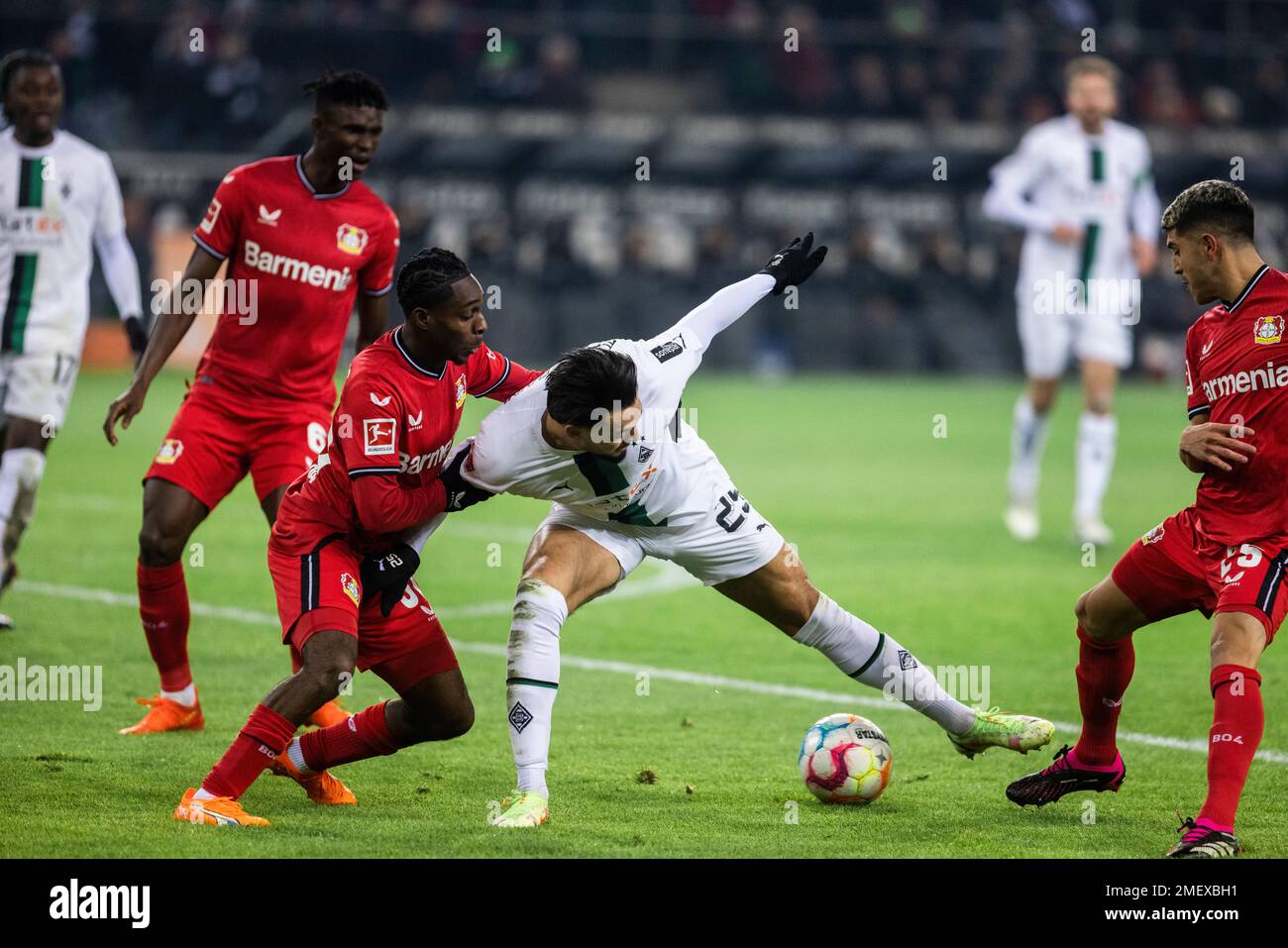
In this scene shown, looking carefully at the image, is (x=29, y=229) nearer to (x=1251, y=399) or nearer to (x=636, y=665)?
(x=636, y=665)

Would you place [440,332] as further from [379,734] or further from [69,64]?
[69,64]

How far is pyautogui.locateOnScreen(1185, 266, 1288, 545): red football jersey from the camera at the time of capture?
5059 millimetres

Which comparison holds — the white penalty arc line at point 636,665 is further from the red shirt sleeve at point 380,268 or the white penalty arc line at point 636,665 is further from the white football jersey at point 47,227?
the red shirt sleeve at point 380,268

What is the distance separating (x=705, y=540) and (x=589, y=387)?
0.77 m

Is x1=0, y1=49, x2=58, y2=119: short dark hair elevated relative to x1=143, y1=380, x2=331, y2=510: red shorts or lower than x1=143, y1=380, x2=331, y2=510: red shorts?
elevated

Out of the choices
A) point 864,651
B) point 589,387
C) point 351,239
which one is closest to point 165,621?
point 351,239

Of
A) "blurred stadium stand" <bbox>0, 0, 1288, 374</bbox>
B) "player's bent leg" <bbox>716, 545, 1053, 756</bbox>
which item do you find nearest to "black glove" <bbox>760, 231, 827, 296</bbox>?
"player's bent leg" <bbox>716, 545, 1053, 756</bbox>

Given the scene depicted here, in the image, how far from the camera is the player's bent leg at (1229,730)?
4715 mm

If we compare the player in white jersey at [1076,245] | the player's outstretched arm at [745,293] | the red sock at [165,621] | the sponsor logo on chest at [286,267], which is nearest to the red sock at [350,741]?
A: the red sock at [165,621]

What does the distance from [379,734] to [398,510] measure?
779 mm

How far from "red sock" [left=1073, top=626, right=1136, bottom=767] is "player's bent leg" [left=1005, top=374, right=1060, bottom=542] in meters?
6.03

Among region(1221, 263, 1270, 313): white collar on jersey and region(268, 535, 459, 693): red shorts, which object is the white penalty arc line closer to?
region(1221, 263, 1270, 313): white collar on jersey

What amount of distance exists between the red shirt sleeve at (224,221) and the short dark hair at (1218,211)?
11.5 ft

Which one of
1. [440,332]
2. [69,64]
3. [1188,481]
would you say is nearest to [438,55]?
[69,64]
